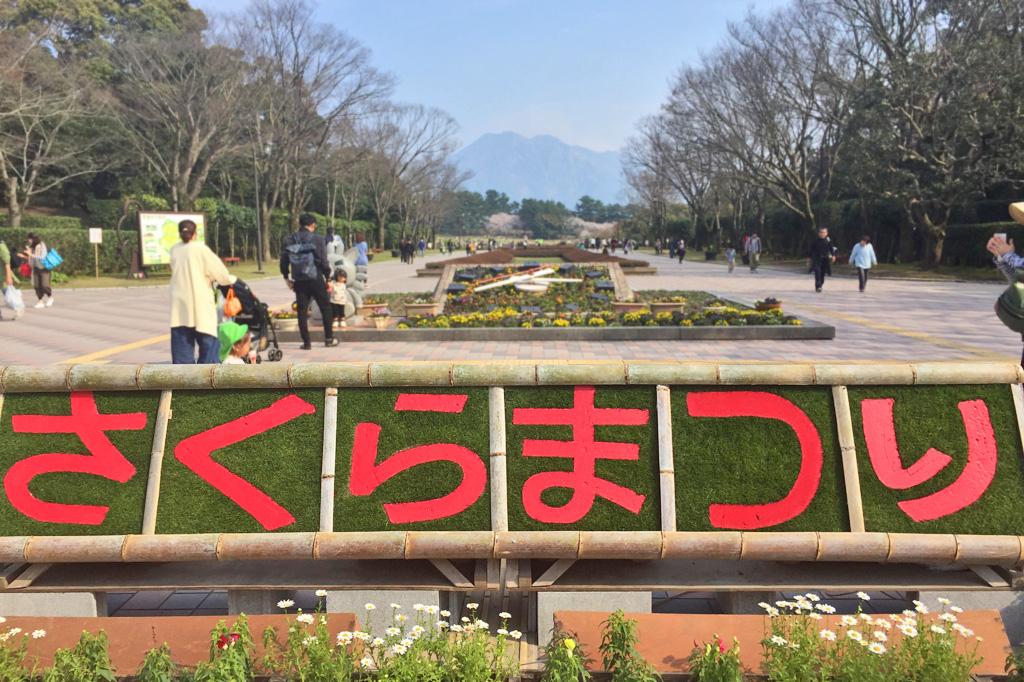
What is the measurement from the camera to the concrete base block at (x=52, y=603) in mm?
3275

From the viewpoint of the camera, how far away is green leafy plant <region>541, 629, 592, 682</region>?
266cm

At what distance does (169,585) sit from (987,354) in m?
10.3

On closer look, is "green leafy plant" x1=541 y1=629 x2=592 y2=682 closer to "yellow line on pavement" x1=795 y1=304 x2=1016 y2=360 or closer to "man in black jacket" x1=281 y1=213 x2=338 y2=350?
"man in black jacket" x1=281 y1=213 x2=338 y2=350

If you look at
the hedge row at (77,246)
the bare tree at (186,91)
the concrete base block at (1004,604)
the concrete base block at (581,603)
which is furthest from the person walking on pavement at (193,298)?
the bare tree at (186,91)

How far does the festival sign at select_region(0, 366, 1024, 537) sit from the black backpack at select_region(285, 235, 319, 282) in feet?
20.0

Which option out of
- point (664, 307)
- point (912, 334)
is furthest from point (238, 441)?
point (912, 334)

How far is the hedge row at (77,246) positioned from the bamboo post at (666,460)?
2739cm

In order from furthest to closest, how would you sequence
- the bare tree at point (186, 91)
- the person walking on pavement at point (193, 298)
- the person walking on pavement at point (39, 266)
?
the bare tree at point (186, 91) < the person walking on pavement at point (39, 266) < the person walking on pavement at point (193, 298)

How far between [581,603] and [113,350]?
10055 mm

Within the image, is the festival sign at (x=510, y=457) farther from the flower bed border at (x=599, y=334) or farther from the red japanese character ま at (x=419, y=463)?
the flower bed border at (x=599, y=334)

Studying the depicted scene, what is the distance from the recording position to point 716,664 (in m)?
2.71

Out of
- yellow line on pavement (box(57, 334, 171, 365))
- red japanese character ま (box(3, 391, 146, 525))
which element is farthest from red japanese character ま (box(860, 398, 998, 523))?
yellow line on pavement (box(57, 334, 171, 365))

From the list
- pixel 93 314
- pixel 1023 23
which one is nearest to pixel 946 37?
pixel 1023 23

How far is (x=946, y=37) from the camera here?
27062 millimetres
